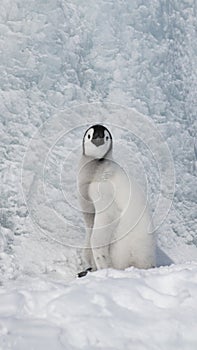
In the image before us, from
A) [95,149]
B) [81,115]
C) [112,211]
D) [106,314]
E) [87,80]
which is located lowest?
[106,314]

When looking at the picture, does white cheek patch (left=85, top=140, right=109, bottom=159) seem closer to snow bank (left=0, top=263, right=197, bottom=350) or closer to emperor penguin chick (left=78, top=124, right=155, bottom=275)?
emperor penguin chick (left=78, top=124, right=155, bottom=275)

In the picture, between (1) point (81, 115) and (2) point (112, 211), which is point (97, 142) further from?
(1) point (81, 115)

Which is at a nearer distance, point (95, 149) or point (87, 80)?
point (95, 149)

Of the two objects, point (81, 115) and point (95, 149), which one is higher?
point (81, 115)

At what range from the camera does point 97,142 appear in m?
3.06

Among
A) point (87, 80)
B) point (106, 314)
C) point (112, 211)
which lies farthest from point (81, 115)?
point (106, 314)

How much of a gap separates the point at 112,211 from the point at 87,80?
173 centimetres

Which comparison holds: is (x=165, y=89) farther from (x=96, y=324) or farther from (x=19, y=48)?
(x=96, y=324)

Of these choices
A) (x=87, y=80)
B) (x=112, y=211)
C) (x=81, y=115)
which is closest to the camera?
(x=112, y=211)

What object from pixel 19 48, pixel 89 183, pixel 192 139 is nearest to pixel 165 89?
pixel 192 139

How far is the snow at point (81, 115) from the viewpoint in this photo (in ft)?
12.0

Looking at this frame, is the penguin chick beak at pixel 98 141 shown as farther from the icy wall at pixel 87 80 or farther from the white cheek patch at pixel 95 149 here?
the icy wall at pixel 87 80

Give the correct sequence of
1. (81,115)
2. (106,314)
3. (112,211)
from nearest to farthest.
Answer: (106,314) → (112,211) → (81,115)

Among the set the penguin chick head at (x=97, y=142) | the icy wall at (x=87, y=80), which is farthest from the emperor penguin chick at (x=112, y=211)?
the icy wall at (x=87, y=80)
